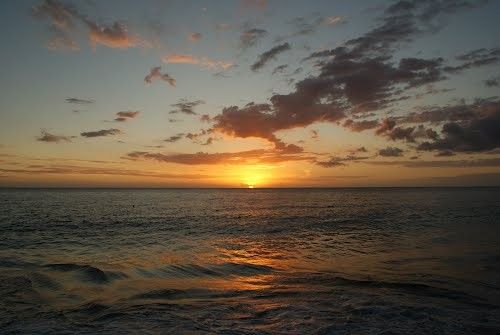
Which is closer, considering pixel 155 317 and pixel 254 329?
pixel 254 329

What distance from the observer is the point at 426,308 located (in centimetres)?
1327

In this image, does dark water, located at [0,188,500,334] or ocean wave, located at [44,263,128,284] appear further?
ocean wave, located at [44,263,128,284]

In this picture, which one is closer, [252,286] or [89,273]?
[252,286]

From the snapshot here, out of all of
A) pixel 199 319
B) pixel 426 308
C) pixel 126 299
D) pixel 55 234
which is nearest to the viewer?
pixel 199 319

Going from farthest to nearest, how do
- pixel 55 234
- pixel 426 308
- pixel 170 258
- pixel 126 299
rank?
1. pixel 55 234
2. pixel 170 258
3. pixel 126 299
4. pixel 426 308

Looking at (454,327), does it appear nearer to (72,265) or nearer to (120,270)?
(120,270)

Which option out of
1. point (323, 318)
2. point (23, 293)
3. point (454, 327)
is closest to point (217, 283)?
point (323, 318)

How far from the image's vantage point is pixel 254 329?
35.9ft

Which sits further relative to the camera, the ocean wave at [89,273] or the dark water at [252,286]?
the ocean wave at [89,273]

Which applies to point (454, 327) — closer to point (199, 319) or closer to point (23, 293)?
point (199, 319)

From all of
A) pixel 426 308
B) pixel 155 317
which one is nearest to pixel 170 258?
pixel 155 317

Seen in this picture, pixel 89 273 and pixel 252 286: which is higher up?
pixel 89 273

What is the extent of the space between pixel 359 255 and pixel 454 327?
14.1 meters

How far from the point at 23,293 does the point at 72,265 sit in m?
6.28
